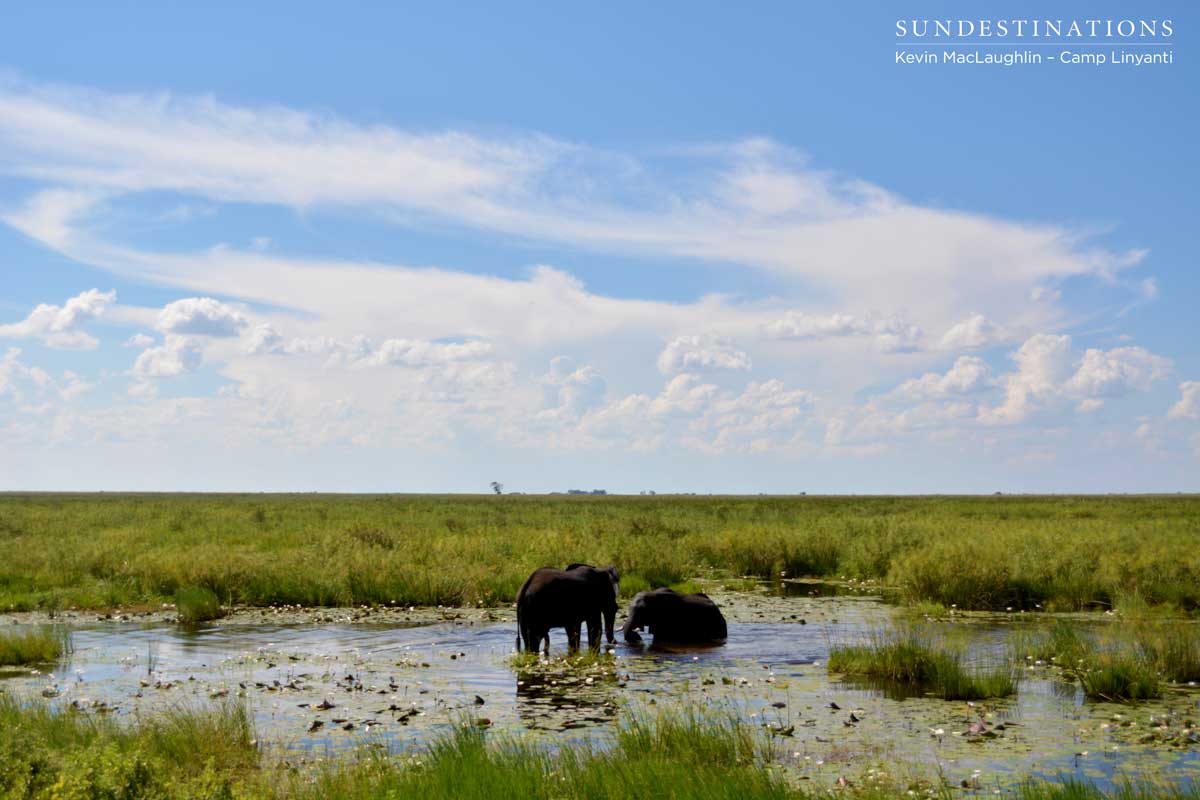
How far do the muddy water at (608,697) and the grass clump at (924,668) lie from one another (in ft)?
1.42

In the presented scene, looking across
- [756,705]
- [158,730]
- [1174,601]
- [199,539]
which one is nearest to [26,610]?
[199,539]

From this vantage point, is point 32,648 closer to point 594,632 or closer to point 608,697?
point 594,632

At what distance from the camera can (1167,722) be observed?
11883 mm

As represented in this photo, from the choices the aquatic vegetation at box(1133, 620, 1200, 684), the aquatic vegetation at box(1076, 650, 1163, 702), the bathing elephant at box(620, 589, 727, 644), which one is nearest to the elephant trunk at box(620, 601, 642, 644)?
the bathing elephant at box(620, 589, 727, 644)

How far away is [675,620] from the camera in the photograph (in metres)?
18.9

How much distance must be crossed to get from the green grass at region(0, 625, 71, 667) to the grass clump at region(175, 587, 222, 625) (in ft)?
12.5

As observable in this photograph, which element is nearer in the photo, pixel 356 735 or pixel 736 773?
pixel 736 773

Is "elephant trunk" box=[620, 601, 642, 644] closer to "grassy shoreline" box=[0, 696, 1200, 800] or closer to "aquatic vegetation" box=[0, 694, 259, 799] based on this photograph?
"grassy shoreline" box=[0, 696, 1200, 800]

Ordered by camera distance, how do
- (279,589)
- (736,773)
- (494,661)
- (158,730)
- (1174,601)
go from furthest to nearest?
(279,589) < (1174,601) < (494,661) < (158,730) < (736,773)

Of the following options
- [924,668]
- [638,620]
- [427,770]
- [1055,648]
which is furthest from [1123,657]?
[427,770]

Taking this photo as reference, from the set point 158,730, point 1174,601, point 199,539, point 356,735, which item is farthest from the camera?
point 199,539

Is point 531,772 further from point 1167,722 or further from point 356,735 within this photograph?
point 1167,722

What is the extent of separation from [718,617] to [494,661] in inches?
184

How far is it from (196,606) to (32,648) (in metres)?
4.92
